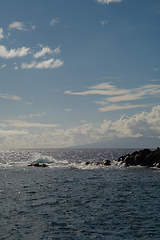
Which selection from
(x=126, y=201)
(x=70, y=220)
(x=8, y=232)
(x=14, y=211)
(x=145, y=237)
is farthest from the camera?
(x=126, y=201)

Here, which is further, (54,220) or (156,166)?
(156,166)

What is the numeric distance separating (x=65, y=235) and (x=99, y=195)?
13463 millimetres

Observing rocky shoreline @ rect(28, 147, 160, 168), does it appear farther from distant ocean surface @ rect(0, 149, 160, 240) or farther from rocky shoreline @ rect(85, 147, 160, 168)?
distant ocean surface @ rect(0, 149, 160, 240)

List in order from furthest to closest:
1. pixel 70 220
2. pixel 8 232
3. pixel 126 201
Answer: pixel 126 201
pixel 70 220
pixel 8 232

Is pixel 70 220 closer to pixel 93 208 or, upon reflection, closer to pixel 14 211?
pixel 93 208

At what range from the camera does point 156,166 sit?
60.6 metres

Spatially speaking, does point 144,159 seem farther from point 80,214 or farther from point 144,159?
point 80,214

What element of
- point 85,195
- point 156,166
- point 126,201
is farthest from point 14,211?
point 156,166

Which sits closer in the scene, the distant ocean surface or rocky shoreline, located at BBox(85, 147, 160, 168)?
the distant ocean surface

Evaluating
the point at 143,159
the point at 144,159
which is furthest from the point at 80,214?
the point at 143,159

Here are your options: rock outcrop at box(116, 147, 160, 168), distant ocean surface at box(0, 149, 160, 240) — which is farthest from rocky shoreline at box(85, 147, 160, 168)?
distant ocean surface at box(0, 149, 160, 240)

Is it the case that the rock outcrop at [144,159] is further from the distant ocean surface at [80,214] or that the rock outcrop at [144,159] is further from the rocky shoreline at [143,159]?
the distant ocean surface at [80,214]

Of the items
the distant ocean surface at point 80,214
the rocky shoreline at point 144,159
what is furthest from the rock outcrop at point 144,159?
the distant ocean surface at point 80,214

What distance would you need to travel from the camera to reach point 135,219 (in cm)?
1912
